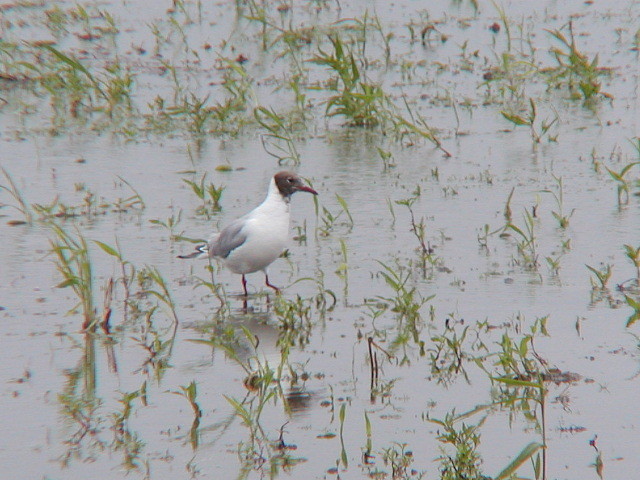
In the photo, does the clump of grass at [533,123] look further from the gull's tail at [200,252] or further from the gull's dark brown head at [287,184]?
the gull's tail at [200,252]

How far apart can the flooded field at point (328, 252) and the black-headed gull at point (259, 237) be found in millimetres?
207

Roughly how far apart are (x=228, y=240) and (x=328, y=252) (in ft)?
3.00

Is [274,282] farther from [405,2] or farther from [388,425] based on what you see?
[405,2]

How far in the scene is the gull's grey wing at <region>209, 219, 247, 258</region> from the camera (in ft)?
27.7

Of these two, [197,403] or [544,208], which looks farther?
[544,208]

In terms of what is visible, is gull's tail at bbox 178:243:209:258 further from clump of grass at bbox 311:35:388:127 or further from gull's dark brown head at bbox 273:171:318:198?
clump of grass at bbox 311:35:388:127

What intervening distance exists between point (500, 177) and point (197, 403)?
4.93m

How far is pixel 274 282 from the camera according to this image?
8.70 metres

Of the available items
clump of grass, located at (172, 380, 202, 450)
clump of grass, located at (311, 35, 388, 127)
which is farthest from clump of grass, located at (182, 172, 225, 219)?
clump of grass, located at (172, 380, 202, 450)

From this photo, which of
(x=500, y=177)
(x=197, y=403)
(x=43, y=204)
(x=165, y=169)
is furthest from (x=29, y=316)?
(x=500, y=177)

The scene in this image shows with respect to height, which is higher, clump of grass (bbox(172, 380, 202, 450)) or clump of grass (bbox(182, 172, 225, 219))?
clump of grass (bbox(182, 172, 225, 219))

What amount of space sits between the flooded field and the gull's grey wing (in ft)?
0.82

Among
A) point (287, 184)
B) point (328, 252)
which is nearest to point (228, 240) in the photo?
point (287, 184)

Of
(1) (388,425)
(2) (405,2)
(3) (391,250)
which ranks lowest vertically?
(1) (388,425)
